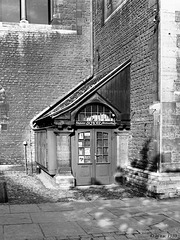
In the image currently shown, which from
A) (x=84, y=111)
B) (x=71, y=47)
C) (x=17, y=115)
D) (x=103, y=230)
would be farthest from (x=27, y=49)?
(x=103, y=230)

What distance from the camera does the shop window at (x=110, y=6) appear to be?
13.0m

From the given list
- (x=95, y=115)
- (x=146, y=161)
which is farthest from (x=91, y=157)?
(x=146, y=161)

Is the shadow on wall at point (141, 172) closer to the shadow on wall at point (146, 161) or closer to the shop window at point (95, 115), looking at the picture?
the shadow on wall at point (146, 161)

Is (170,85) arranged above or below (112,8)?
below

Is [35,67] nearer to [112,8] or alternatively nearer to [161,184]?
[112,8]

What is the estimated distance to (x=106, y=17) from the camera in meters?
13.9

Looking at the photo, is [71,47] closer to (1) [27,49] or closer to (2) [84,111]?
(1) [27,49]

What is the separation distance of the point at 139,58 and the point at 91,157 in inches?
144

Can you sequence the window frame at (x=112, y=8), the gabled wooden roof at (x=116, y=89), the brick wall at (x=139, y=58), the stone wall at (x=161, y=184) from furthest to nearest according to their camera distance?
the window frame at (x=112, y=8)
the gabled wooden roof at (x=116, y=89)
the brick wall at (x=139, y=58)
the stone wall at (x=161, y=184)

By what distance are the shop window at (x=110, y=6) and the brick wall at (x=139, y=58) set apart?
0.39m

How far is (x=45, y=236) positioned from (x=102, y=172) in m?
5.56

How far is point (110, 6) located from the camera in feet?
44.1

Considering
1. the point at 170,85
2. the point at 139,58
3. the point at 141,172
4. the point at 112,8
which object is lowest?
the point at 141,172

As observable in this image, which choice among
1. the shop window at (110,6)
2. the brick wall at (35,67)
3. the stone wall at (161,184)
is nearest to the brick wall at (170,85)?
the stone wall at (161,184)
